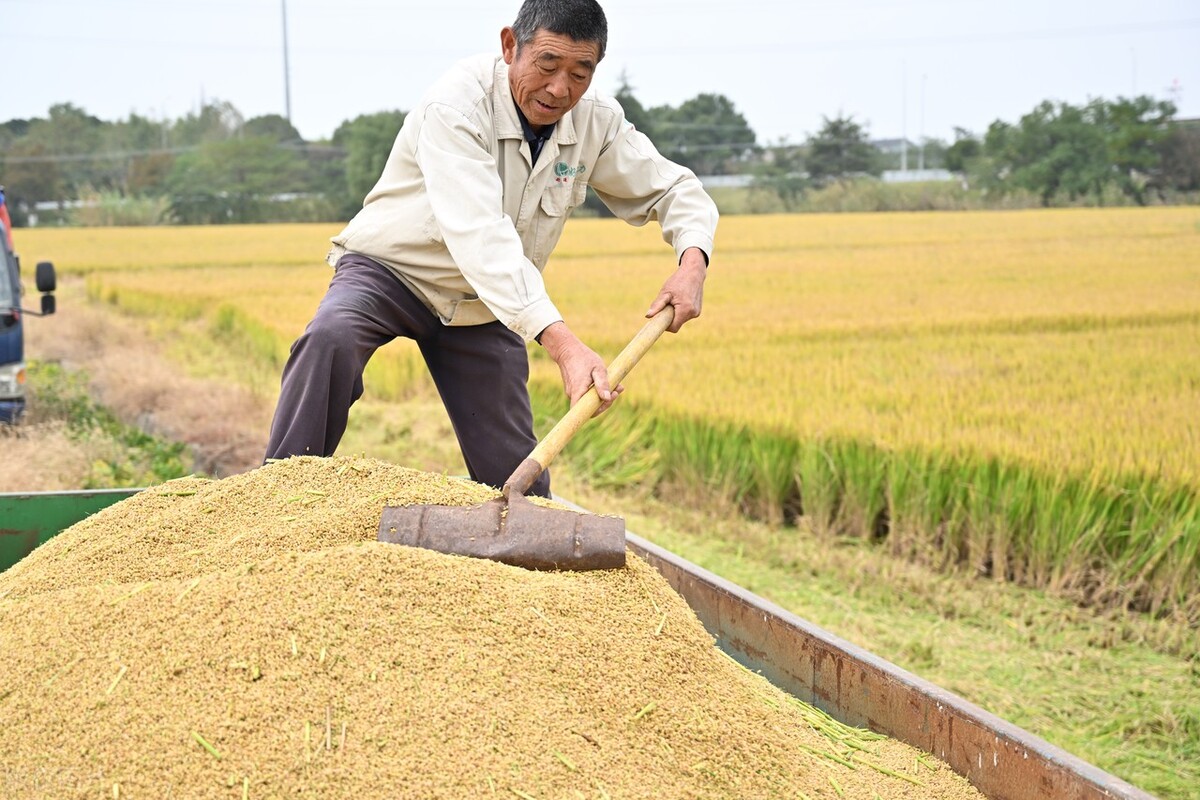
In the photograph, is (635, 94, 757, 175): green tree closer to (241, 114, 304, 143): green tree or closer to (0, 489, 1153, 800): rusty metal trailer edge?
(241, 114, 304, 143): green tree

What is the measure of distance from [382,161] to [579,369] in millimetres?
33150

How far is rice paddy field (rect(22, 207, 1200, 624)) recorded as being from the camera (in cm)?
396

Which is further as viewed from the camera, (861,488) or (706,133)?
(706,133)

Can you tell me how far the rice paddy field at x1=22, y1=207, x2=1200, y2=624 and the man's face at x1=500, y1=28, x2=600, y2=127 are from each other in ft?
7.87

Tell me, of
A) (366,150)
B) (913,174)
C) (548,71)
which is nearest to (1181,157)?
(913,174)

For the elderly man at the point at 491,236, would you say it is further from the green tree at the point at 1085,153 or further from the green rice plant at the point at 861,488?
the green tree at the point at 1085,153

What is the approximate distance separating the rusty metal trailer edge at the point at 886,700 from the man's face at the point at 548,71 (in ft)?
3.18

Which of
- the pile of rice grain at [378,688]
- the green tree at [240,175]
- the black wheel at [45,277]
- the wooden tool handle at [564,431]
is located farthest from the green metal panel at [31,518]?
the green tree at [240,175]

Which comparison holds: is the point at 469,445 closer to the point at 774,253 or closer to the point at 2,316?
the point at 2,316

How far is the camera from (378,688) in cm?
149

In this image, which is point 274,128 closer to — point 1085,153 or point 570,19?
point 1085,153

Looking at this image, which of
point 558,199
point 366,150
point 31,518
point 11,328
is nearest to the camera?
point 31,518

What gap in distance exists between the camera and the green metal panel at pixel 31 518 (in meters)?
2.47

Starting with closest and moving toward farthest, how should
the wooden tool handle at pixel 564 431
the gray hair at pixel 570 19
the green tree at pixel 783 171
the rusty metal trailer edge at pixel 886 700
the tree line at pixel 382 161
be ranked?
the rusty metal trailer edge at pixel 886 700 → the wooden tool handle at pixel 564 431 → the gray hair at pixel 570 19 → the tree line at pixel 382 161 → the green tree at pixel 783 171
